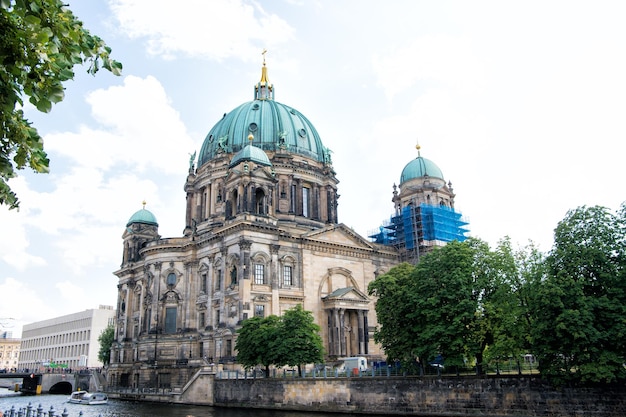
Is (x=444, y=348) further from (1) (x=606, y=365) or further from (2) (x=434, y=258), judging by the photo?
(1) (x=606, y=365)

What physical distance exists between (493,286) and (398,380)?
9.82 meters

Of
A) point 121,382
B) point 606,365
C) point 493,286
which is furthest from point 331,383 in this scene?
point 121,382

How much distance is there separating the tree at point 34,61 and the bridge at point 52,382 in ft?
270

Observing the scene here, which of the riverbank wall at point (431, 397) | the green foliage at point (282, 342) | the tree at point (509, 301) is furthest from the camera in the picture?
the green foliage at point (282, 342)

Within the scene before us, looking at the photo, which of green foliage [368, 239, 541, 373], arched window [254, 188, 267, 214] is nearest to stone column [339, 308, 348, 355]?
arched window [254, 188, 267, 214]

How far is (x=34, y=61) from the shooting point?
24.6ft

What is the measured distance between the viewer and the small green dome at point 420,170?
3098 inches

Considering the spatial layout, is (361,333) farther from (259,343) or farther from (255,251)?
(259,343)

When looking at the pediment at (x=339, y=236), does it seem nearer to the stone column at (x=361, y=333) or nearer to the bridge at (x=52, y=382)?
the stone column at (x=361, y=333)

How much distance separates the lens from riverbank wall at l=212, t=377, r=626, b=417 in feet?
106

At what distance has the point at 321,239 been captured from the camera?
6781 centimetres

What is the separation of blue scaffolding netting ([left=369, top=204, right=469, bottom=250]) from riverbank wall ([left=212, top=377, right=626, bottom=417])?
109 ft

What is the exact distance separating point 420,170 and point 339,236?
1730 centimetres

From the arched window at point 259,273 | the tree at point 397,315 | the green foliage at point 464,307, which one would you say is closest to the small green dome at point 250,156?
the arched window at point 259,273
